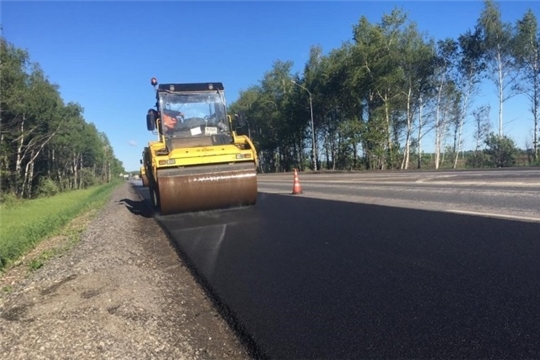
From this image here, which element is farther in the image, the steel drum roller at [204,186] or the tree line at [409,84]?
the tree line at [409,84]

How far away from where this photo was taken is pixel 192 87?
1224 cm

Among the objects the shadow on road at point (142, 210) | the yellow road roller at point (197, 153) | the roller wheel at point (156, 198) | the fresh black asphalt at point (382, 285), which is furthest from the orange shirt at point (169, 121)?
→ the fresh black asphalt at point (382, 285)

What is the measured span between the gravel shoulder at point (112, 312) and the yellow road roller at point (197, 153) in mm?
3234

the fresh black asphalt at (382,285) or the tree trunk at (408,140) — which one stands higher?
the tree trunk at (408,140)

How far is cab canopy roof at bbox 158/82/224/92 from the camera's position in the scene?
12026 millimetres

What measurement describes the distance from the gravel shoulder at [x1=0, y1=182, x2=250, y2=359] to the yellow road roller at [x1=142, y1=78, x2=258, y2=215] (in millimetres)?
3234

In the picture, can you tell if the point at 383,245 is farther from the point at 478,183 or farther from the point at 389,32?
the point at 389,32

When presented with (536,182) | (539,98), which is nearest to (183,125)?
(536,182)

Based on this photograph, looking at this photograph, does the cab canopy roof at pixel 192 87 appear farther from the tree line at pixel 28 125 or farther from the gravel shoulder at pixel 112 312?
the tree line at pixel 28 125

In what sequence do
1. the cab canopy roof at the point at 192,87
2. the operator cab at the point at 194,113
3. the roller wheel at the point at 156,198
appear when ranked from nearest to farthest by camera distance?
the roller wheel at the point at 156,198 → the operator cab at the point at 194,113 → the cab canopy roof at the point at 192,87

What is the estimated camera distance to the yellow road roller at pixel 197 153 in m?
10.3

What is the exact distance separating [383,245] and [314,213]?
3.75 meters

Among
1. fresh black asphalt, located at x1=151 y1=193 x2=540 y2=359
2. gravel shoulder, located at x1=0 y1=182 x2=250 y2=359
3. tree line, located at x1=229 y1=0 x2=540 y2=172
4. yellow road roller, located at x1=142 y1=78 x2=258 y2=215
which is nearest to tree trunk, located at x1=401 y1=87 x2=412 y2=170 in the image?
tree line, located at x1=229 y1=0 x2=540 y2=172

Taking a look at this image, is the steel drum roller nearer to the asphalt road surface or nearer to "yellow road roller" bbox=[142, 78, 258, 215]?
"yellow road roller" bbox=[142, 78, 258, 215]
